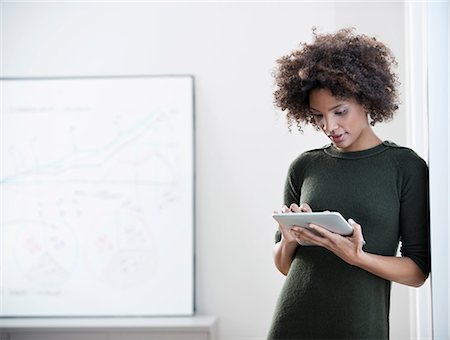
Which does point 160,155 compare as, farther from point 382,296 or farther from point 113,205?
point 382,296

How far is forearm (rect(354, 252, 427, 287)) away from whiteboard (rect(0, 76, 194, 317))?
1642mm

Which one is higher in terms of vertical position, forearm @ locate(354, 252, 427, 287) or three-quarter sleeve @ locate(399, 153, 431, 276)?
three-quarter sleeve @ locate(399, 153, 431, 276)

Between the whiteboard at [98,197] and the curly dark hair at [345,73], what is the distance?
1436mm

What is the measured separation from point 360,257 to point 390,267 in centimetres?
8

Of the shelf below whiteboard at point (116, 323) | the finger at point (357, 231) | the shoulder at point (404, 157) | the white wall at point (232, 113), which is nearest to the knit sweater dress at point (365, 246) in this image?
the shoulder at point (404, 157)

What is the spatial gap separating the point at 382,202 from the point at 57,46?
2150 millimetres

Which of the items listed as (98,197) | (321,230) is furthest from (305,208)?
(98,197)

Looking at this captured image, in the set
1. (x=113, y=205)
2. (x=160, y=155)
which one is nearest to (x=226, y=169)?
(x=160, y=155)

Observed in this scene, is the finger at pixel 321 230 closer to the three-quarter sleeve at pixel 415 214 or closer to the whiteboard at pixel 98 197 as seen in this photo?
the three-quarter sleeve at pixel 415 214

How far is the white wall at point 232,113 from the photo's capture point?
126 inches

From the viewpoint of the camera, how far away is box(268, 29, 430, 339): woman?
1.67 meters

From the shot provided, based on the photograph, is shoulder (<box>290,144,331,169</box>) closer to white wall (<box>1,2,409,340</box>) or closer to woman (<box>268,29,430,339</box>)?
woman (<box>268,29,430,339</box>)

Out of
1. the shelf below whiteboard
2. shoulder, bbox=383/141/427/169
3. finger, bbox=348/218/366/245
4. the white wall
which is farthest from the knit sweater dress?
the white wall

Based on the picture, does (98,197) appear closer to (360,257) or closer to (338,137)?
(338,137)
